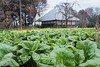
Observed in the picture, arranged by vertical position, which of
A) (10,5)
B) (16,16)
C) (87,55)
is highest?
(10,5)

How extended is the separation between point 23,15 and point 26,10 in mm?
2159

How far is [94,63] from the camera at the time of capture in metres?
0.77

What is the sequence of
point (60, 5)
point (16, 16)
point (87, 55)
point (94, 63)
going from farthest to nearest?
1. point (60, 5)
2. point (16, 16)
3. point (87, 55)
4. point (94, 63)

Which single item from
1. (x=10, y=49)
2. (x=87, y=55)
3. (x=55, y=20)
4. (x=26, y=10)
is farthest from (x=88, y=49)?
(x=55, y=20)

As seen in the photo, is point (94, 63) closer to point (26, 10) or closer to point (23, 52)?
point (23, 52)

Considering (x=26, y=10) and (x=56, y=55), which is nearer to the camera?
(x=56, y=55)

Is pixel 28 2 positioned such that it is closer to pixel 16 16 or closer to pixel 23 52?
pixel 16 16

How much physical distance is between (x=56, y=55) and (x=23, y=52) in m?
0.46

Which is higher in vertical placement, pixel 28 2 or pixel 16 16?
pixel 28 2

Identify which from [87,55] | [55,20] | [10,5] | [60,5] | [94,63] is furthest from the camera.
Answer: [55,20]

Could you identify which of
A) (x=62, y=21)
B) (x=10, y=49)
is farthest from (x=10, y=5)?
(x=10, y=49)

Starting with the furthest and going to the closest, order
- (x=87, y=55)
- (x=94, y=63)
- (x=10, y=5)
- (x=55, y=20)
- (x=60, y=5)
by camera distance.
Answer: (x=55, y=20), (x=60, y=5), (x=10, y=5), (x=87, y=55), (x=94, y=63)

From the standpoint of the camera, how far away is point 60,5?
1096 inches

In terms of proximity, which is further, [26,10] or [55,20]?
[55,20]
